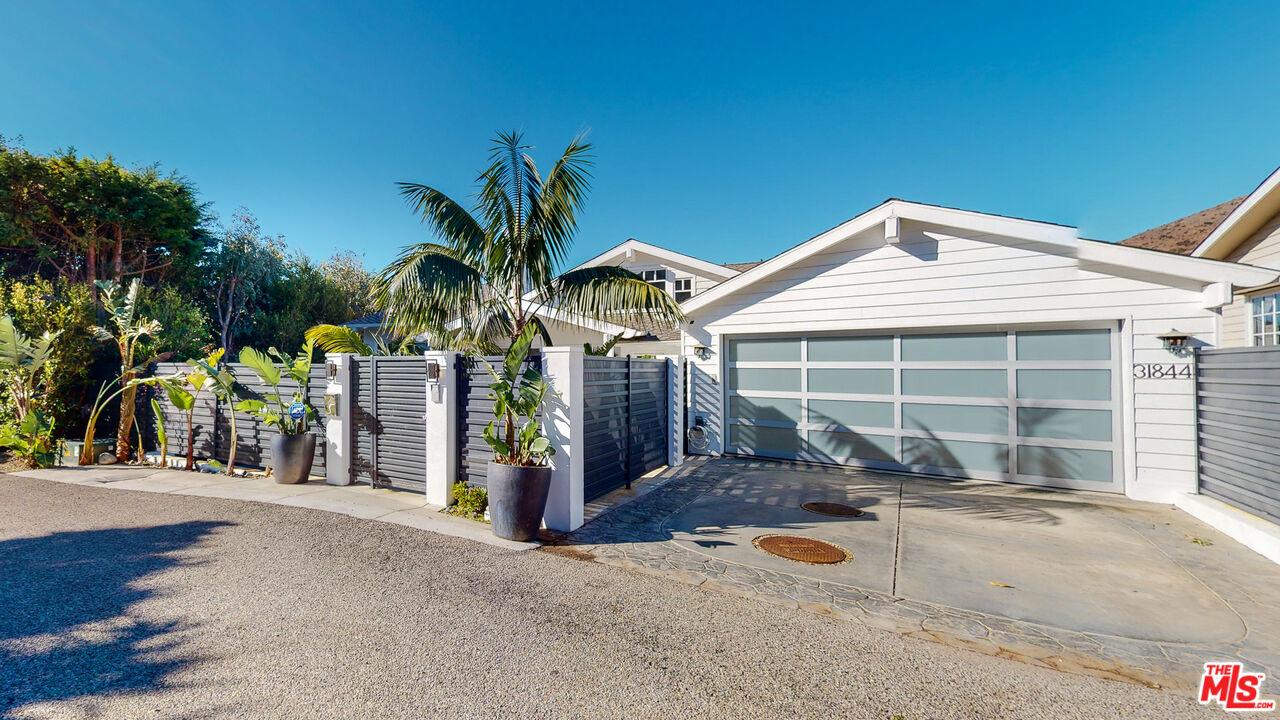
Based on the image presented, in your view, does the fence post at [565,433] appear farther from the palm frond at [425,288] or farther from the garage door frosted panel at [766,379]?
the garage door frosted panel at [766,379]

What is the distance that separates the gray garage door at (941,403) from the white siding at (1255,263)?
5.46 feet

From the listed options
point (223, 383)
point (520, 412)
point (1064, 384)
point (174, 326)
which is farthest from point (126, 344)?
point (1064, 384)

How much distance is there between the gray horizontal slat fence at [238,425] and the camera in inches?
268

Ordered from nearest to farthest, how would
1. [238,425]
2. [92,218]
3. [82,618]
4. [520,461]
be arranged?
[82,618] → [520,461] → [238,425] → [92,218]

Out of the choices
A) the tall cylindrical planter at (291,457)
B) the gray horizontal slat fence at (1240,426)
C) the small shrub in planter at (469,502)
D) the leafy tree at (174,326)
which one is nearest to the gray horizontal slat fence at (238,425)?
the tall cylindrical planter at (291,457)

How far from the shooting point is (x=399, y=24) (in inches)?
372

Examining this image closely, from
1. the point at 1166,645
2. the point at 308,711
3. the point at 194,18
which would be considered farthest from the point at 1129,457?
the point at 194,18

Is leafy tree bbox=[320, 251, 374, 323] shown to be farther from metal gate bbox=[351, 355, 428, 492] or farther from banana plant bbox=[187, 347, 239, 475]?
A: metal gate bbox=[351, 355, 428, 492]

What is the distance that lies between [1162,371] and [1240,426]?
1.17 m

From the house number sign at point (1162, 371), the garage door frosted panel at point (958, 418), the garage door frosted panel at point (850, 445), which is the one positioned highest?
the house number sign at point (1162, 371)

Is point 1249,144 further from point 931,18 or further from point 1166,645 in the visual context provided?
point 1166,645

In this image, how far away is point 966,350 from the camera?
267 inches

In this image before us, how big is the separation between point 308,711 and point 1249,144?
18.8 meters

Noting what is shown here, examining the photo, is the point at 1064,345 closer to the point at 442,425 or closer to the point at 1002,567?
the point at 1002,567
